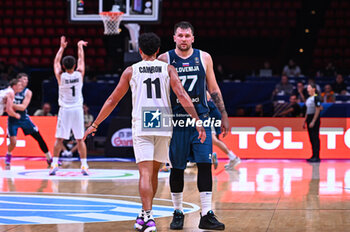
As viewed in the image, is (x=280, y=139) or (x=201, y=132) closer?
(x=201, y=132)

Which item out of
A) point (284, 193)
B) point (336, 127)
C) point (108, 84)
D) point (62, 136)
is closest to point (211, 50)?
point (108, 84)

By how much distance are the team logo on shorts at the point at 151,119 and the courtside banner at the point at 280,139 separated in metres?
8.22

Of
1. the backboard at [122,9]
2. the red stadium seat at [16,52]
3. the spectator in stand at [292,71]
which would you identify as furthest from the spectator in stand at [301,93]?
the red stadium seat at [16,52]

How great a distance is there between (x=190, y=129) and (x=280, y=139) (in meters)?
8.16

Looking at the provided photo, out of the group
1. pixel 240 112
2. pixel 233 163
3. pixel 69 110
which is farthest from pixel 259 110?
pixel 69 110

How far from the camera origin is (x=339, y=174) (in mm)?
10445

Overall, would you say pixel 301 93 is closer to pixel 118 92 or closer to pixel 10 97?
pixel 10 97

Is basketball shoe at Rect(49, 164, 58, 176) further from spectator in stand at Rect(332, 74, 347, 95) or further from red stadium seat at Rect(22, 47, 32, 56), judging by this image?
red stadium seat at Rect(22, 47, 32, 56)

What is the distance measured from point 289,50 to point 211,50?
296 cm

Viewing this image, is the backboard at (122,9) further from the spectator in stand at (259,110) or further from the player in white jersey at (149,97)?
the player in white jersey at (149,97)

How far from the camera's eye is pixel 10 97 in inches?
440

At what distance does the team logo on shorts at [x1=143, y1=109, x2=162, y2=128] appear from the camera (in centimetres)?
521

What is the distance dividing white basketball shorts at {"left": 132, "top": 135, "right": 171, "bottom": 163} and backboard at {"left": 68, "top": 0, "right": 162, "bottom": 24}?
7.28 m

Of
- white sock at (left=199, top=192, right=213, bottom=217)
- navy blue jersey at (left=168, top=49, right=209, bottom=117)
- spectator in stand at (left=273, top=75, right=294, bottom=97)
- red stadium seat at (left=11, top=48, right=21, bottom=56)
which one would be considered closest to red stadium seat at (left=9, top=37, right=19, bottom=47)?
red stadium seat at (left=11, top=48, right=21, bottom=56)
